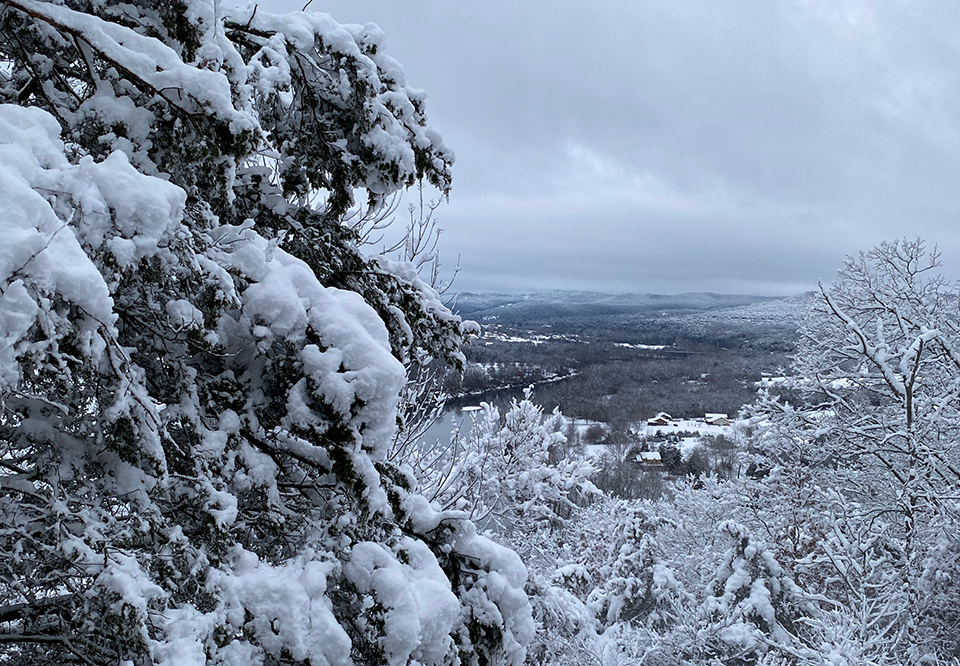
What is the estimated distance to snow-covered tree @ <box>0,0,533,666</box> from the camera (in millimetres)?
1684

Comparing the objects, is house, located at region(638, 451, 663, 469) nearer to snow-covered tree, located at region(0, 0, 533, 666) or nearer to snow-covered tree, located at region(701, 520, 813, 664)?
snow-covered tree, located at region(701, 520, 813, 664)

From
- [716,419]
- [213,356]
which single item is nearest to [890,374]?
[213,356]

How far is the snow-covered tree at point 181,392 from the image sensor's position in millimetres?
1684

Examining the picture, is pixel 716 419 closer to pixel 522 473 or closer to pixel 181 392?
pixel 522 473

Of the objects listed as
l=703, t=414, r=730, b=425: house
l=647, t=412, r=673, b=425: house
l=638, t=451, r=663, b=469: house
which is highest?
l=703, t=414, r=730, b=425: house

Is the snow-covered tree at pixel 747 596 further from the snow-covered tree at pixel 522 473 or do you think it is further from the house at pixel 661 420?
the house at pixel 661 420

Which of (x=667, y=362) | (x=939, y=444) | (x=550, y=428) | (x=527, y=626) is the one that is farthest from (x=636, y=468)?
(x=667, y=362)

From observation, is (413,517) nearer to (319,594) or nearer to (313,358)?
(319,594)

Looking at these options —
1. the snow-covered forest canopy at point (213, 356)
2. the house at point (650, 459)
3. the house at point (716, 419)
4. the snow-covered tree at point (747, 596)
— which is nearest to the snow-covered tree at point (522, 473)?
the snow-covered tree at point (747, 596)

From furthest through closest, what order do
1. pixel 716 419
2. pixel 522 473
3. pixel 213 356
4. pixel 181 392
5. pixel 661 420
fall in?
pixel 661 420 → pixel 716 419 → pixel 522 473 → pixel 213 356 → pixel 181 392

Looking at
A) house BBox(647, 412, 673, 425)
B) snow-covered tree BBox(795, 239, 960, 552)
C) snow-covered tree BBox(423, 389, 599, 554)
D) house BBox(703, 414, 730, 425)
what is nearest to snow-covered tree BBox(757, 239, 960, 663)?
snow-covered tree BBox(795, 239, 960, 552)

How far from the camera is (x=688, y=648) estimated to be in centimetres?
855

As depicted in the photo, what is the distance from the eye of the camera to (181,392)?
93.6 inches

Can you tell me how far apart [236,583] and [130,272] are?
3.93 feet
